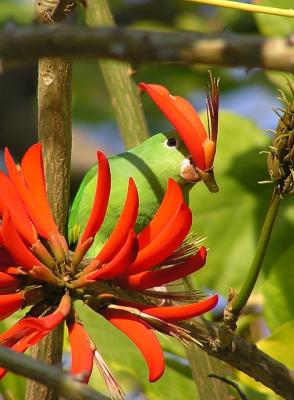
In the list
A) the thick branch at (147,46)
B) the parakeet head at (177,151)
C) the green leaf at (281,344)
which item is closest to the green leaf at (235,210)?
the parakeet head at (177,151)

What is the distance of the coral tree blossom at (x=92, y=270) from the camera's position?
0.93 m

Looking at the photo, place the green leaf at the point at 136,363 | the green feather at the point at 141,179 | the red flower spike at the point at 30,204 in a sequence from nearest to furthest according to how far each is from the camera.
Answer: the red flower spike at the point at 30,204 < the green leaf at the point at 136,363 < the green feather at the point at 141,179

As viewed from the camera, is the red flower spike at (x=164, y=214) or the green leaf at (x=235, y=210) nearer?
the red flower spike at (x=164, y=214)

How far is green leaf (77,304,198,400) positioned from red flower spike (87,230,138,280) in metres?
0.51

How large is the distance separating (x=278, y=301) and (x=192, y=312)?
1.80 ft


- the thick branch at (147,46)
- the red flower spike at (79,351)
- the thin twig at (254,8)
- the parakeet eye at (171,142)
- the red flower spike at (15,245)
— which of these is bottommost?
the red flower spike at (79,351)

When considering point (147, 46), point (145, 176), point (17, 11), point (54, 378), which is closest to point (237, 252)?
point (145, 176)

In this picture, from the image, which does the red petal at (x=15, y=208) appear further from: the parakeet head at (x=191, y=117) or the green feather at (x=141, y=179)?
the green feather at (x=141, y=179)

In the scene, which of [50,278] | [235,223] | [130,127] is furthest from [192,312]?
[235,223]

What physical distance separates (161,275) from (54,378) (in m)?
0.36

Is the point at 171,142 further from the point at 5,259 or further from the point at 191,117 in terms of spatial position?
the point at 5,259

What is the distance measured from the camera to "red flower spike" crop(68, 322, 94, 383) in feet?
2.98

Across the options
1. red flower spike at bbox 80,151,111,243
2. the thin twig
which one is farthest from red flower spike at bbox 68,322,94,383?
the thin twig

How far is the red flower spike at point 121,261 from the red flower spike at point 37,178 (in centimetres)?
11
